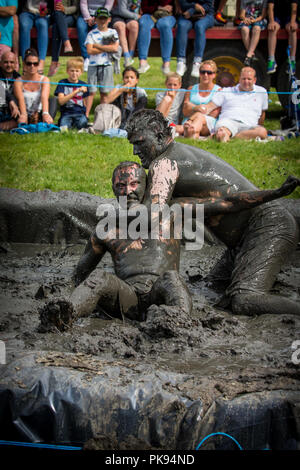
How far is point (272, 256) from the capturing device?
433cm

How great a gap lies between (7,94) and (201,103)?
273 centimetres

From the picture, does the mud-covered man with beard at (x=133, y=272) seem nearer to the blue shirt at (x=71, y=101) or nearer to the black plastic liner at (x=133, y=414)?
the black plastic liner at (x=133, y=414)

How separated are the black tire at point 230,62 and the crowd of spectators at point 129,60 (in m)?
0.21

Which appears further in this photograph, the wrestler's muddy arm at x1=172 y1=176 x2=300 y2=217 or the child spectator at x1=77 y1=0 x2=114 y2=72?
the child spectator at x1=77 y1=0 x2=114 y2=72

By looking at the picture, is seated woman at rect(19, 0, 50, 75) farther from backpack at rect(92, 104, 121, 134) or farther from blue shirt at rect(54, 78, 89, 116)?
backpack at rect(92, 104, 121, 134)

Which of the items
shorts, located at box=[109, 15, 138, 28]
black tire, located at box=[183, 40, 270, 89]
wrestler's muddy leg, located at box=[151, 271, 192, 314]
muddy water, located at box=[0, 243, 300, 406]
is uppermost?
shorts, located at box=[109, 15, 138, 28]

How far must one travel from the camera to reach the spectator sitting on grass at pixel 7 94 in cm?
863

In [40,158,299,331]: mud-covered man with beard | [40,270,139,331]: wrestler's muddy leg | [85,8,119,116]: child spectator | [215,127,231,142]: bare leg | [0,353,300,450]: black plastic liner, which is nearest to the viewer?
[0,353,300,450]: black plastic liner

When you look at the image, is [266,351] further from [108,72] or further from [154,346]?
[108,72]

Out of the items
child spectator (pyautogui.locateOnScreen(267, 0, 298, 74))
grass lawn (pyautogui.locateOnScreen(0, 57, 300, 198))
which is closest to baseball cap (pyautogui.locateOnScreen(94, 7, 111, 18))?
grass lawn (pyautogui.locateOnScreen(0, 57, 300, 198))

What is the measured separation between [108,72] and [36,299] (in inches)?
217

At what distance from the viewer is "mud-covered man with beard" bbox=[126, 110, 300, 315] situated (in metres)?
4.30

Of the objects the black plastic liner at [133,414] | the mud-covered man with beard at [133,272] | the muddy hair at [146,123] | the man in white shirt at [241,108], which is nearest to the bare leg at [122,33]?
the man in white shirt at [241,108]

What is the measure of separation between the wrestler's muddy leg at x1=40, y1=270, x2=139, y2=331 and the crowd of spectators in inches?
196
